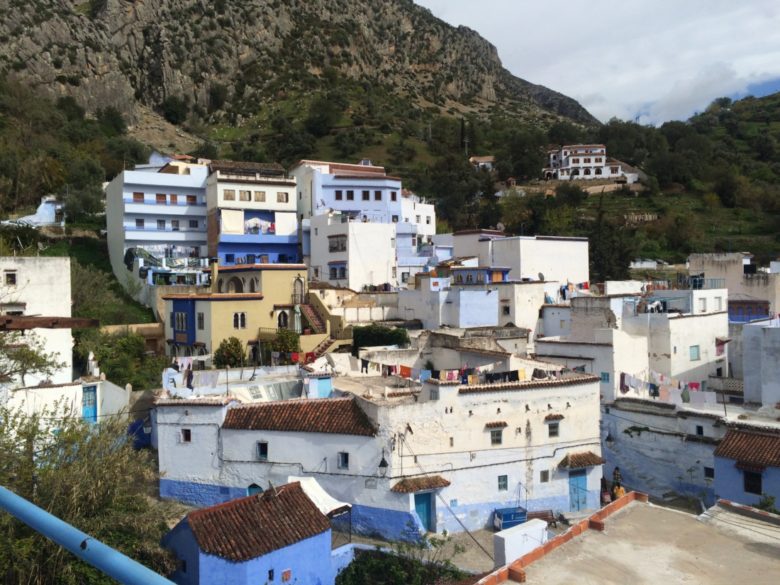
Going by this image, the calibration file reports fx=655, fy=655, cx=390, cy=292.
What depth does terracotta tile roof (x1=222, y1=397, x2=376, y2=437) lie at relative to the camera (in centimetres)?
1883

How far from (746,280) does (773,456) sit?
19.5 m

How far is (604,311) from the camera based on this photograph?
27.8 meters

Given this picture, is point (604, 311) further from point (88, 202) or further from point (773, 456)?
point (88, 202)

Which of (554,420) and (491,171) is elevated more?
(491,171)

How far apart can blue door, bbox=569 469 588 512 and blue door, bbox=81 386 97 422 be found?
1645 cm

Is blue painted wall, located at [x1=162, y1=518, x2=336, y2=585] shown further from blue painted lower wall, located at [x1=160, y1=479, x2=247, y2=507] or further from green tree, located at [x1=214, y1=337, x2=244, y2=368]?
green tree, located at [x1=214, y1=337, x2=244, y2=368]

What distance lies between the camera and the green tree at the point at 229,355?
29.1 metres

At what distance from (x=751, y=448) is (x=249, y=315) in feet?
70.7

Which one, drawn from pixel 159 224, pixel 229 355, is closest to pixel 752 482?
pixel 229 355

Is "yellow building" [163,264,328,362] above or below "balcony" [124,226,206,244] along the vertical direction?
below

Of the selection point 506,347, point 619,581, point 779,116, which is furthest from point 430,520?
point 779,116

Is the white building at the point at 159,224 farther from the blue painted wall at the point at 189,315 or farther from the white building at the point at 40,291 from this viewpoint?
the white building at the point at 40,291

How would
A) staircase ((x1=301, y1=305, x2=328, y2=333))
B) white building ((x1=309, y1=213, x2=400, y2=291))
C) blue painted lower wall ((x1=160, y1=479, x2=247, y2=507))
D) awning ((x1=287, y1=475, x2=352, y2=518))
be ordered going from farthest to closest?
white building ((x1=309, y1=213, x2=400, y2=291)) → staircase ((x1=301, y1=305, x2=328, y2=333)) → blue painted lower wall ((x1=160, y1=479, x2=247, y2=507)) → awning ((x1=287, y1=475, x2=352, y2=518))

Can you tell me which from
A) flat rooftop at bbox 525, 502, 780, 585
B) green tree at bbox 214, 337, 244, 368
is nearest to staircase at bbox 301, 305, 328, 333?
green tree at bbox 214, 337, 244, 368
